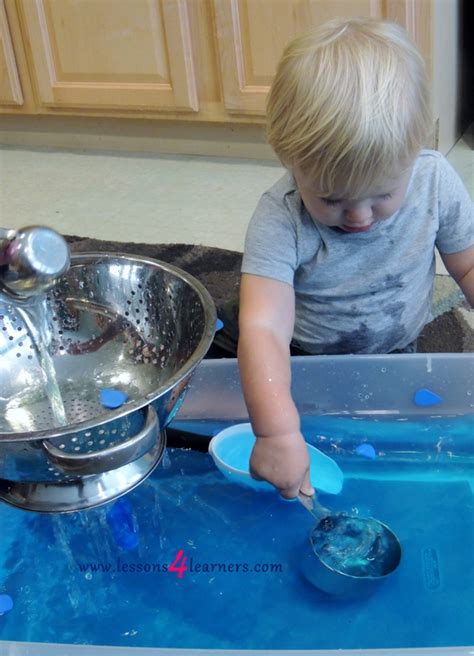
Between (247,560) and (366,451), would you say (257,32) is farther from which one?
(247,560)

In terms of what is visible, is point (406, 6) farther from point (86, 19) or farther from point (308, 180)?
point (308, 180)

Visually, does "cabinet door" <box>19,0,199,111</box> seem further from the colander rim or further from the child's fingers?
the child's fingers

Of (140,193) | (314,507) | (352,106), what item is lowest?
(140,193)

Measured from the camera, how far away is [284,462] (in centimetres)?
66

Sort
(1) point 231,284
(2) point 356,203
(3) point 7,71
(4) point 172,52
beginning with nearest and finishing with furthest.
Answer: (2) point 356,203 < (1) point 231,284 < (4) point 172,52 < (3) point 7,71

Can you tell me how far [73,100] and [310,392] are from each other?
118 centimetres

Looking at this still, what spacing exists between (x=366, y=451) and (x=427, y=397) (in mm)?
86

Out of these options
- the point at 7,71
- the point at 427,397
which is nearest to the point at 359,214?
the point at 427,397

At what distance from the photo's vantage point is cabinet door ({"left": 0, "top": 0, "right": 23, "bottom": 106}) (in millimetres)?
1803

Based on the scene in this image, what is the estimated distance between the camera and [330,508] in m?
0.74

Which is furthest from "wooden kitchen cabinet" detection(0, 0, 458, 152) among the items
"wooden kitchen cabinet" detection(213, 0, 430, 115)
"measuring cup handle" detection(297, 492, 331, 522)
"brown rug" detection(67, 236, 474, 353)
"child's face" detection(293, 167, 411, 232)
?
"measuring cup handle" detection(297, 492, 331, 522)

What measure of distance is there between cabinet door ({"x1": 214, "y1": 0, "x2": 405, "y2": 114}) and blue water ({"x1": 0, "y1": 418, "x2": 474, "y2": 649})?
0.90 metres

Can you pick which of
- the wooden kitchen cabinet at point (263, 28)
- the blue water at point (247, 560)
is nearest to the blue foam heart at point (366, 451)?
the blue water at point (247, 560)

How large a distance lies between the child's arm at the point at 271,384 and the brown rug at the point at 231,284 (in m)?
0.35
